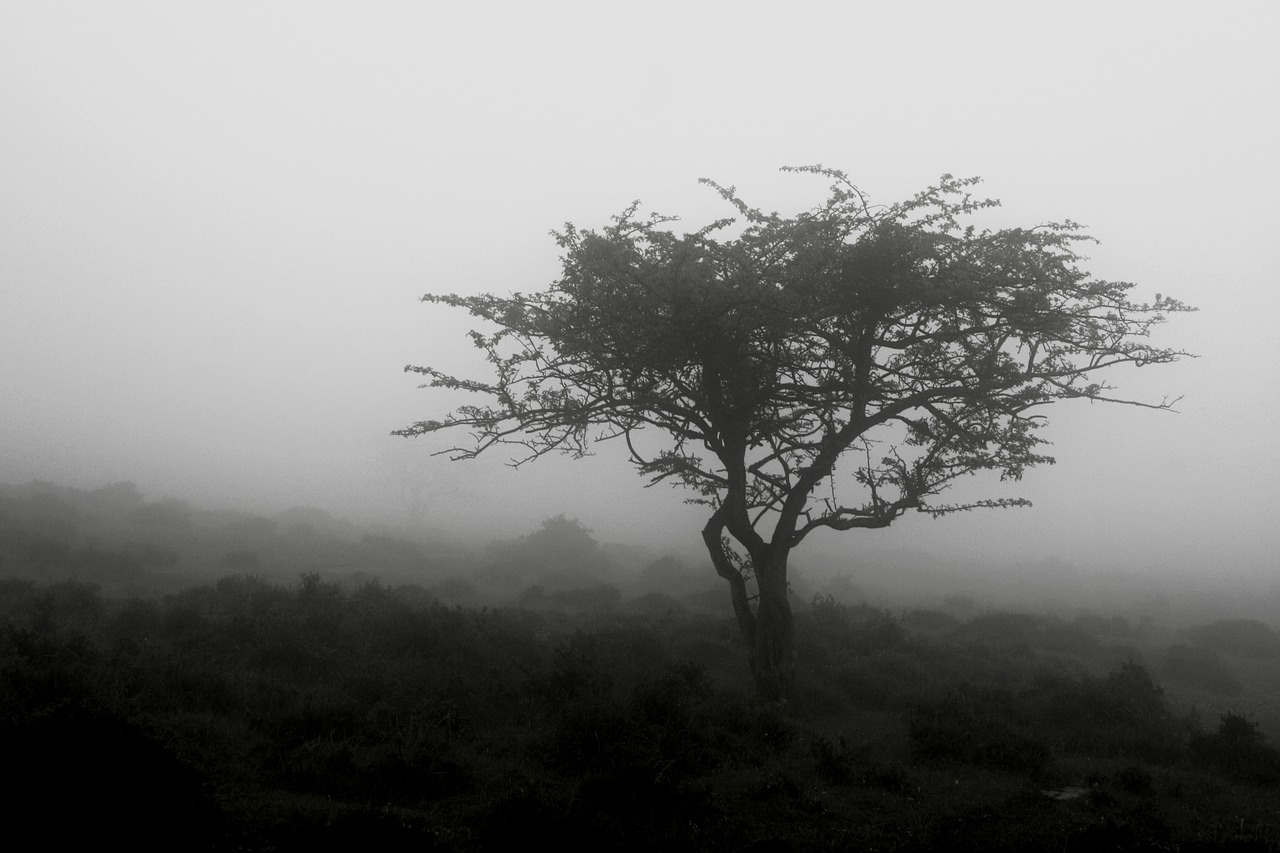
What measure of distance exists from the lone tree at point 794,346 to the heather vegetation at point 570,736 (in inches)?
123

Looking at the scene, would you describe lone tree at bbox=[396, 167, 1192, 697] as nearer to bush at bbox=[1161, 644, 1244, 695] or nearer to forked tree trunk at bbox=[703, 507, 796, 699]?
forked tree trunk at bbox=[703, 507, 796, 699]

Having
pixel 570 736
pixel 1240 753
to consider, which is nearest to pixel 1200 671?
pixel 1240 753

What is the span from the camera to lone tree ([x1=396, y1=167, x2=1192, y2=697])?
37.1ft

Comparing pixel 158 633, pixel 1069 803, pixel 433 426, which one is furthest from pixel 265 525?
pixel 1069 803

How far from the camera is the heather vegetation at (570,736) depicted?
5.63 metres

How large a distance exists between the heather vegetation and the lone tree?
312 cm

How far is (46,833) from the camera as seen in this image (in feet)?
15.1

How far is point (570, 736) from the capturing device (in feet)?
26.4

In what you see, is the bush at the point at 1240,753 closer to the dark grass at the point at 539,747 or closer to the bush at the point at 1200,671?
the dark grass at the point at 539,747

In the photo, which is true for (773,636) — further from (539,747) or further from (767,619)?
(539,747)

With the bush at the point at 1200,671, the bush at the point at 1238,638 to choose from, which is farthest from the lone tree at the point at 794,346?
the bush at the point at 1238,638

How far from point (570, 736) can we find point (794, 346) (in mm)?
8226

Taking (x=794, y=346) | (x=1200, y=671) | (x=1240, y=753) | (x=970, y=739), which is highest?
(x=794, y=346)

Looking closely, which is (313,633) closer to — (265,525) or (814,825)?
(814,825)
